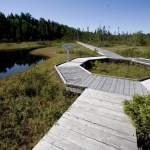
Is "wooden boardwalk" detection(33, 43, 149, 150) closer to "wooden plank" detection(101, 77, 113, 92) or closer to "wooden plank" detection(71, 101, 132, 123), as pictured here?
"wooden plank" detection(71, 101, 132, 123)

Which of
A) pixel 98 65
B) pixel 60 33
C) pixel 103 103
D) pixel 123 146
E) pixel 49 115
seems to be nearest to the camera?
pixel 123 146

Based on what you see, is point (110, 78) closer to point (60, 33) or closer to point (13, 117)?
point (13, 117)

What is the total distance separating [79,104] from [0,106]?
3.21 meters

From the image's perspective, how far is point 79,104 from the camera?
12.8 feet

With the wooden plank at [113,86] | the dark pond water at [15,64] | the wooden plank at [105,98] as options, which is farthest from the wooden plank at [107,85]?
the dark pond water at [15,64]

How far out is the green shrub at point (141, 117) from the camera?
2.67 m

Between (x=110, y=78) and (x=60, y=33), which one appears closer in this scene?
(x=110, y=78)

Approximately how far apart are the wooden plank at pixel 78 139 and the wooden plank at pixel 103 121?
0.54 metres

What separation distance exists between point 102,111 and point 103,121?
0.43m

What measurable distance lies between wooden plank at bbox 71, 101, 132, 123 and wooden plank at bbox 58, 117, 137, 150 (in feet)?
2.06

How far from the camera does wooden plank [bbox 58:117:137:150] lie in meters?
2.43

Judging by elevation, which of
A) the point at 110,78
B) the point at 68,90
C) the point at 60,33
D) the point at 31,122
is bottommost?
the point at 31,122

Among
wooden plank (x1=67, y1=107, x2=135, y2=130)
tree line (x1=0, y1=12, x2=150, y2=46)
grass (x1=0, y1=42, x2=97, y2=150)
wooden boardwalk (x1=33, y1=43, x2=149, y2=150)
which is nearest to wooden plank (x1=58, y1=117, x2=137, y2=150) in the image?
wooden boardwalk (x1=33, y1=43, x2=149, y2=150)

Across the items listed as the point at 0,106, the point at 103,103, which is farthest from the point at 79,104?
the point at 0,106
